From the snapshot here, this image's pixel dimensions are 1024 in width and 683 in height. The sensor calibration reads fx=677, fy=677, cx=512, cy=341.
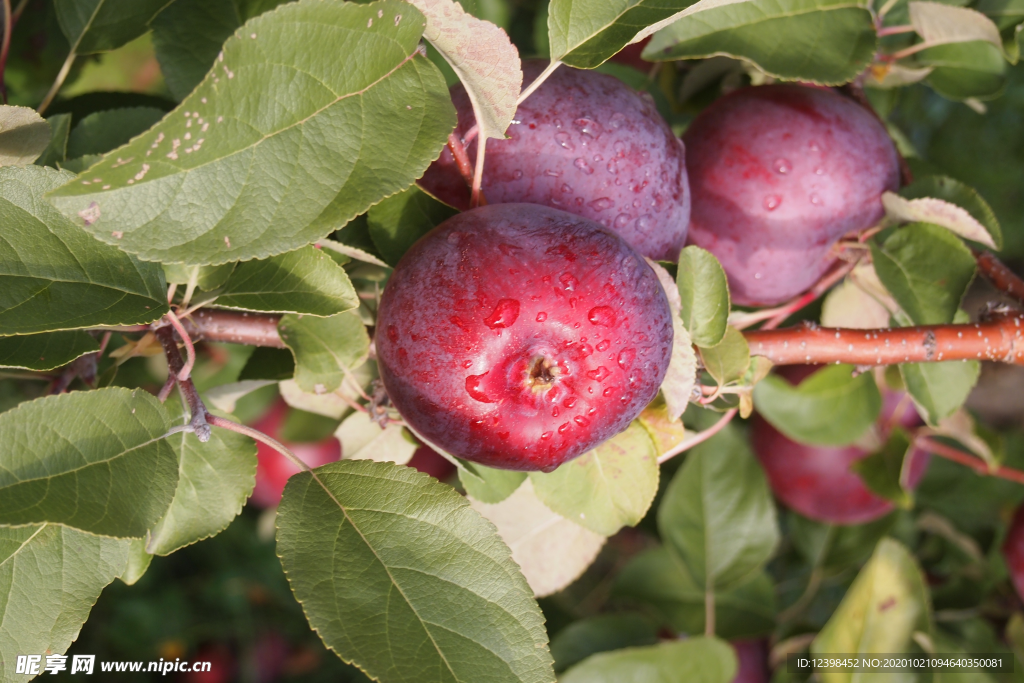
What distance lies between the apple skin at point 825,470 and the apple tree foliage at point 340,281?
269 mm

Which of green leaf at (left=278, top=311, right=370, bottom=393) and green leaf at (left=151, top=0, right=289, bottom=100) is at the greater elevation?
green leaf at (left=151, top=0, right=289, bottom=100)

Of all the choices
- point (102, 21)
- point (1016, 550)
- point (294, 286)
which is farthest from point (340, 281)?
point (1016, 550)

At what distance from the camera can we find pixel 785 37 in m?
0.72

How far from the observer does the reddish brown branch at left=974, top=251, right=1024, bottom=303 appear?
742 mm

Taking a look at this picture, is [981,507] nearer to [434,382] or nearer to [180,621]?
[434,382]

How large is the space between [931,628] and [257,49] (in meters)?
1.16

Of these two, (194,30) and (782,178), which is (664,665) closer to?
(782,178)

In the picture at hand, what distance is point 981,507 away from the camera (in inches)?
55.7

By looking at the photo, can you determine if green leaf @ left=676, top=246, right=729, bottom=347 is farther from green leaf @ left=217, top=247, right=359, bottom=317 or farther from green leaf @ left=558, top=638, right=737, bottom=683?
green leaf @ left=558, top=638, right=737, bottom=683

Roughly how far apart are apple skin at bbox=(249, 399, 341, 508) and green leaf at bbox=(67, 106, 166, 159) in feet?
2.06

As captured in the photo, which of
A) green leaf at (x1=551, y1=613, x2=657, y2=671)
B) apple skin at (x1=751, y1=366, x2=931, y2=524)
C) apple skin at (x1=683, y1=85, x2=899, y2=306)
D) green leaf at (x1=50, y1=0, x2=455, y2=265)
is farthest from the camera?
apple skin at (x1=751, y1=366, x2=931, y2=524)

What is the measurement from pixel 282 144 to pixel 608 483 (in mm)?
402

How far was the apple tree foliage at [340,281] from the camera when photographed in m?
0.44

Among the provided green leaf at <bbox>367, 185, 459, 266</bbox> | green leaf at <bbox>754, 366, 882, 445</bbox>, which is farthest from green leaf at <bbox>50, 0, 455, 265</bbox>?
green leaf at <bbox>754, 366, 882, 445</bbox>
